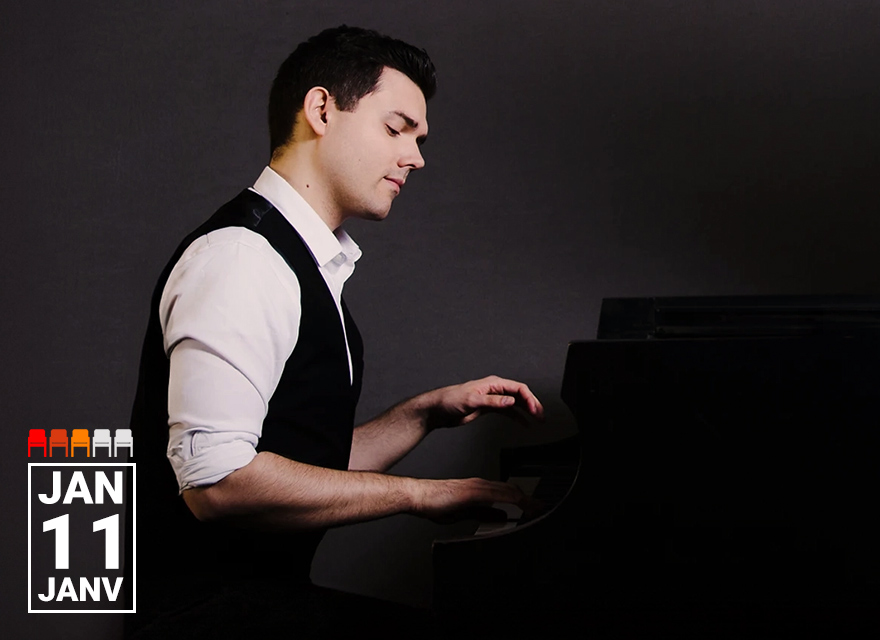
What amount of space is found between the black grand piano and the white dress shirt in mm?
389

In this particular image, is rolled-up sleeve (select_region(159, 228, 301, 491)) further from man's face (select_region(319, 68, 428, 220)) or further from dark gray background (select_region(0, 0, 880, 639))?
dark gray background (select_region(0, 0, 880, 639))

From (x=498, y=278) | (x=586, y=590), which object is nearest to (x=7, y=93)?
(x=498, y=278)

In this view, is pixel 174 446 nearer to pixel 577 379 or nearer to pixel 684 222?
pixel 577 379

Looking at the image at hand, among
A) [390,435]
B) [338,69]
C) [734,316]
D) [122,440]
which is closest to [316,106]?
[338,69]

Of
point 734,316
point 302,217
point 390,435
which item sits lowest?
point 390,435

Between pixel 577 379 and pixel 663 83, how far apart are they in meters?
1.39

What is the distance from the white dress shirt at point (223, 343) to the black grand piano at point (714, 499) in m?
0.39

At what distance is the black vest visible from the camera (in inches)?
52.3

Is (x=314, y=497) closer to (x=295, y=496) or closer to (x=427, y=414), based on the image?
(x=295, y=496)

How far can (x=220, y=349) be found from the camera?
1.16m

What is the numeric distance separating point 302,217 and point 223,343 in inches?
13.2

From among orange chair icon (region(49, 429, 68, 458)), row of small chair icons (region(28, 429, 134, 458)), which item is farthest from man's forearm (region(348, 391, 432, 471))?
orange chair icon (region(49, 429, 68, 458))

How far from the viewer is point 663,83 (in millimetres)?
2176

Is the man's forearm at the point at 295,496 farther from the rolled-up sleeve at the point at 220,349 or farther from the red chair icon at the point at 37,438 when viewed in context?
the red chair icon at the point at 37,438
